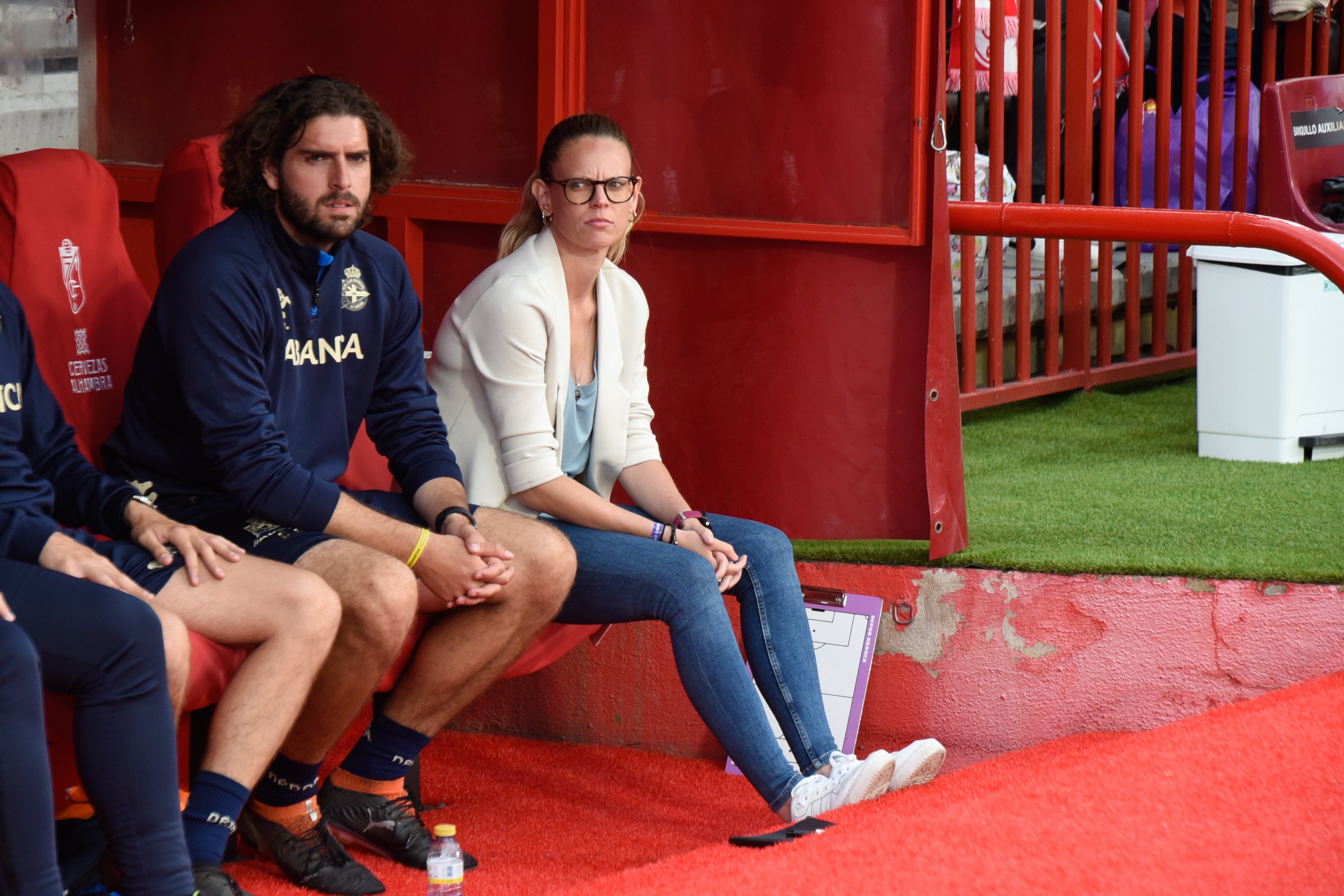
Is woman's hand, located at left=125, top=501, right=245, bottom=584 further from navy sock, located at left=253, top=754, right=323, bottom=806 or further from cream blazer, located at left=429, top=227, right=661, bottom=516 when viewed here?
cream blazer, located at left=429, top=227, right=661, bottom=516

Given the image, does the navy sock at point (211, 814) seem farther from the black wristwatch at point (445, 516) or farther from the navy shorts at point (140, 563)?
the black wristwatch at point (445, 516)

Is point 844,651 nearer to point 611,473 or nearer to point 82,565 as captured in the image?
point 611,473

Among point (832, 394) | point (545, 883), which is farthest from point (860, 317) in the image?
point (545, 883)

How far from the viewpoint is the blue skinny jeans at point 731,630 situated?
259cm

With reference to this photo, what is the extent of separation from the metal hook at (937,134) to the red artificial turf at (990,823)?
1.21 m

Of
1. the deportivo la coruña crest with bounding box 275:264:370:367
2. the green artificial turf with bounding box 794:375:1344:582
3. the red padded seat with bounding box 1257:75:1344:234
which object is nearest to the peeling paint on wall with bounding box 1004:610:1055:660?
the green artificial turf with bounding box 794:375:1344:582

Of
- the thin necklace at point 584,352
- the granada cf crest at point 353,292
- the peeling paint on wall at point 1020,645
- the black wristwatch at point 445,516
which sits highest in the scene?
the granada cf crest at point 353,292

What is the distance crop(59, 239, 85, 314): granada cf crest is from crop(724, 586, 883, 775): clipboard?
154 cm

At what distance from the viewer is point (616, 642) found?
11.2ft

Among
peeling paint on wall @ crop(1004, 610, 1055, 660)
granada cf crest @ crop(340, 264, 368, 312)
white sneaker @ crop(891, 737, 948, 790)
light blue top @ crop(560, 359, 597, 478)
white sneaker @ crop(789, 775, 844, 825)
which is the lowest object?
white sneaker @ crop(789, 775, 844, 825)

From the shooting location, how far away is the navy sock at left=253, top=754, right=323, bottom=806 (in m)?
2.43

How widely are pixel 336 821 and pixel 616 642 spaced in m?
0.95

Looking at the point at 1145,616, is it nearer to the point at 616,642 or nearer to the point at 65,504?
the point at 616,642

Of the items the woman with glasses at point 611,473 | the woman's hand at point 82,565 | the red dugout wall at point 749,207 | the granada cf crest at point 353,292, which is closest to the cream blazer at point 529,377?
the woman with glasses at point 611,473
